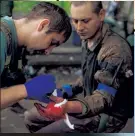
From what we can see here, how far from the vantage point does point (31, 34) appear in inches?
281

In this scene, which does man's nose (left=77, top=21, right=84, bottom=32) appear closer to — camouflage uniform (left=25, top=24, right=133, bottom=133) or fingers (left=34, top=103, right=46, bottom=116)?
camouflage uniform (left=25, top=24, right=133, bottom=133)

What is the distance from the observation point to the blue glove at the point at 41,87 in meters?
7.09

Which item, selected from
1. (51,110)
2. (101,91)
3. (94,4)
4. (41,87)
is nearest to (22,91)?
(41,87)

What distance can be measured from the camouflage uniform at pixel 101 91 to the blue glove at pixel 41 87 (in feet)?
0.66

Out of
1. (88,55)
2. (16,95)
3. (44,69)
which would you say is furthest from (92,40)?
(16,95)

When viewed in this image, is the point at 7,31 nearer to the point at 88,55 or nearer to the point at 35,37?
the point at 35,37

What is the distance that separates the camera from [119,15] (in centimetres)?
721

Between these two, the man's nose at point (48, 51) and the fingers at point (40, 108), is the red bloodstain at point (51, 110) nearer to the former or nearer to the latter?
the fingers at point (40, 108)

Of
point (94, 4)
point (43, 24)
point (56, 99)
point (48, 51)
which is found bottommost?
point (56, 99)

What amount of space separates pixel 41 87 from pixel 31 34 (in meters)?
0.65

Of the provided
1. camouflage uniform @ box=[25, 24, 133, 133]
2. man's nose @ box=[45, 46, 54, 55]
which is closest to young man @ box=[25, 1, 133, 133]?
camouflage uniform @ box=[25, 24, 133, 133]

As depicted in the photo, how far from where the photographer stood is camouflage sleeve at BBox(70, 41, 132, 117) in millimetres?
7109

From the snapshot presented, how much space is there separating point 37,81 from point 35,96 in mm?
186

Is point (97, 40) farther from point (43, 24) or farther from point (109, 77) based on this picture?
point (43, 24)
